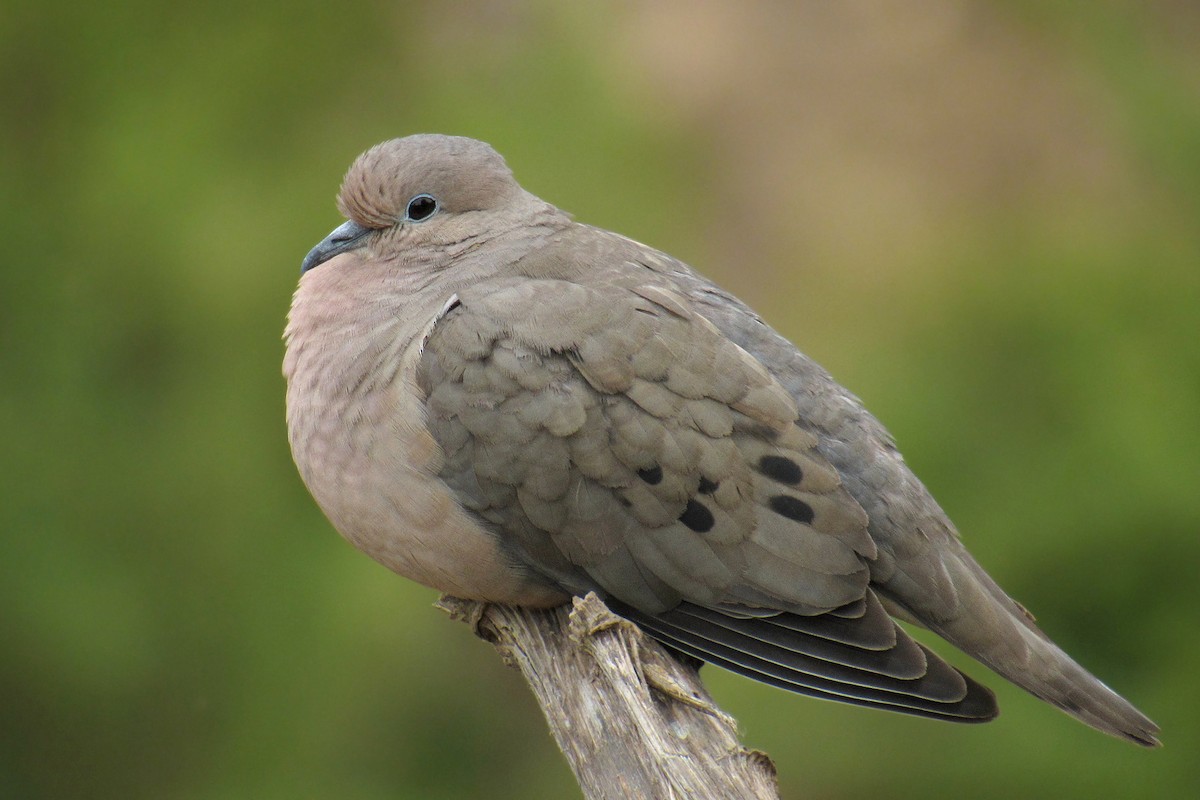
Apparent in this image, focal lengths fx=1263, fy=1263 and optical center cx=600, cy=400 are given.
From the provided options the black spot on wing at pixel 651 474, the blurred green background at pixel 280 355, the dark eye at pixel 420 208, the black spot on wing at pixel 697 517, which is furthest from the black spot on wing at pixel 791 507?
the blurred green background at pixel 280 355

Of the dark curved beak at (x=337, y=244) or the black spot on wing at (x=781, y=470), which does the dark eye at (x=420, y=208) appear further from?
the black spot on wing at (x=781, y=470)

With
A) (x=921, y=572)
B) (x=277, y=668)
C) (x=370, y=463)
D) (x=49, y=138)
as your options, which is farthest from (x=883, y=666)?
(x=49, y=138)

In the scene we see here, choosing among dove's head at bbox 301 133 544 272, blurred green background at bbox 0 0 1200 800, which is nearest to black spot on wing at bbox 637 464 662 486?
dove's head at bbox 301 133 544 272

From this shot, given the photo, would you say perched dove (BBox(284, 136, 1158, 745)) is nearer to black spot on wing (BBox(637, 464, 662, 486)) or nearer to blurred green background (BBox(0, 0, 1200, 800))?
black spot on wing (BBox(637, 464, 662, 486))

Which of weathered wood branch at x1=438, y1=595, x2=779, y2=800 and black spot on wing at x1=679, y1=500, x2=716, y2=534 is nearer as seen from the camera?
weathered wood branch at x1=438, y1=595, x2=779, y2=800

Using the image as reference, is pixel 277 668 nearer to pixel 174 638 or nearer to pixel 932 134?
pixel 174 638

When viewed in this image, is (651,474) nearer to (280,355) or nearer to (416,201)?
(416,201)

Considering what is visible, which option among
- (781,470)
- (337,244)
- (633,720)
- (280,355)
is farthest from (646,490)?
(280,355)
